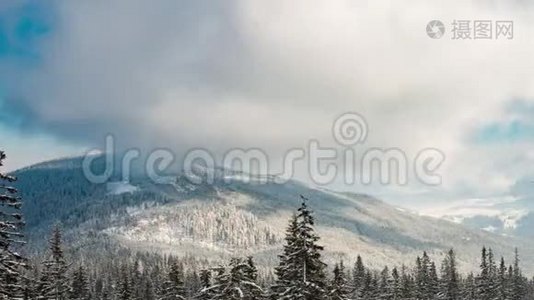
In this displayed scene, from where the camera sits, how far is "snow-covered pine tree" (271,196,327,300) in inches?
1348

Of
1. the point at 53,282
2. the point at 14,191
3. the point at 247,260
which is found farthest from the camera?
the point at 53,282

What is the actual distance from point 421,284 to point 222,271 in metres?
85.5

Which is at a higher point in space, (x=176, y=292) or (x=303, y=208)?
(x=303, y=208)

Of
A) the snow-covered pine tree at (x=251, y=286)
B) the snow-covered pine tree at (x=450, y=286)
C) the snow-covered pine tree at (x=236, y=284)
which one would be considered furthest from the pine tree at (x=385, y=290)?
the snow-covered pine tree at (x=236, y=284)

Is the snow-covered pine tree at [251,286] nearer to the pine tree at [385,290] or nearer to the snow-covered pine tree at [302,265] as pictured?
the snow-covered pine tree at [302,265]

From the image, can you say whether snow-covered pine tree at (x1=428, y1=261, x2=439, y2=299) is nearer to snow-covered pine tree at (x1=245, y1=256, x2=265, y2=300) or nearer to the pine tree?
the pine tree

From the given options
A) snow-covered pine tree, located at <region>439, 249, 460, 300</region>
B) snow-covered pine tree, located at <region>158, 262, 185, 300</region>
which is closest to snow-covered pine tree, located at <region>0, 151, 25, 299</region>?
snow-covered pine tree, located at <region>158, 262, 185, 300</region>

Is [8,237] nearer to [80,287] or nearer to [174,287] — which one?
[174,287]

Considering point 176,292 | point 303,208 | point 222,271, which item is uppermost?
point 303,208

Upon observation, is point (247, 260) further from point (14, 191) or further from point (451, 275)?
point (451, 275)

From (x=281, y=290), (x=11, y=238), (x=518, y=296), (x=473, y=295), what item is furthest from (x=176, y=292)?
(x=518, y=296)

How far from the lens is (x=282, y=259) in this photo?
118 ft

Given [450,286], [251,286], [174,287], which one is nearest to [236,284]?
[251,286]

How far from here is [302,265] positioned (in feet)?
114
